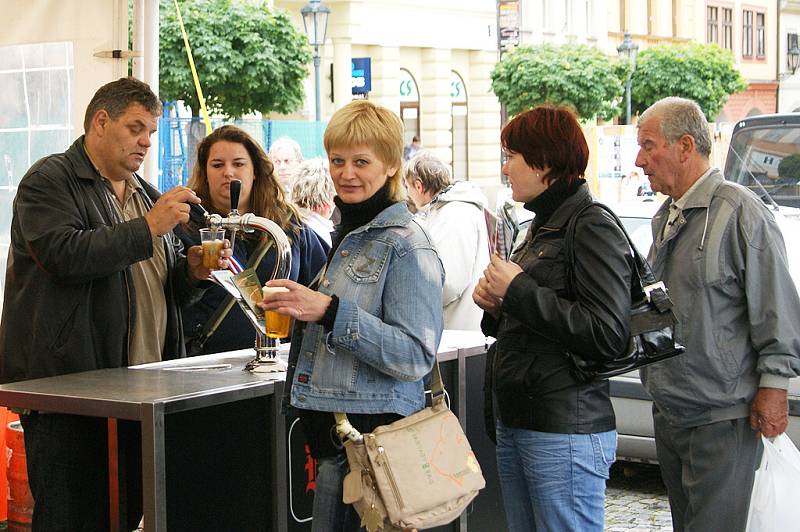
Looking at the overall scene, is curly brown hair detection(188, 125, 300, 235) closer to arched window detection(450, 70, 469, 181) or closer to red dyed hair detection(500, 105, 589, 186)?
red dyed hair detection(500, 105, 589, 186)

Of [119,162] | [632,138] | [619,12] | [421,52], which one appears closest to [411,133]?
[421,52]

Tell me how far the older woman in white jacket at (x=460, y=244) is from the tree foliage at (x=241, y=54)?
45.8 feet

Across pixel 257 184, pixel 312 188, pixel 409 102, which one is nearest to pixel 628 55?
pixel 409 102

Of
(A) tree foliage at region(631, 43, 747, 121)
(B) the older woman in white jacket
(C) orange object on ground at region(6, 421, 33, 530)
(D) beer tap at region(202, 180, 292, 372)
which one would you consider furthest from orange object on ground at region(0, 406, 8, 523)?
(A) tree foliage at region(631, 43, 747, 121)

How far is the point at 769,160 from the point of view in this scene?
11.4m

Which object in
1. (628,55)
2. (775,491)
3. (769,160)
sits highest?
(628,55)

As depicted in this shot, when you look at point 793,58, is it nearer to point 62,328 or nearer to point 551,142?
point 551,142

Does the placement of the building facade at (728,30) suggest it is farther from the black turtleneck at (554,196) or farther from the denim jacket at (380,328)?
the denim jacket at (380,328)

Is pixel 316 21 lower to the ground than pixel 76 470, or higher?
higher

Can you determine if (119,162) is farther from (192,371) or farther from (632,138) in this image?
(632,138)

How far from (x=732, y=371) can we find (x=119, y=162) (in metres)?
2.19

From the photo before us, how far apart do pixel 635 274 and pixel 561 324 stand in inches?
12.5

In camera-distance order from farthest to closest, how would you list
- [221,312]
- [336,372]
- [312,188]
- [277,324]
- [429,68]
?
1. [429,68]
2. [312,188]
3. [221,312]
4. [277,324]
5. [336,372]

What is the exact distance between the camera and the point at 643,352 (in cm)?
335
